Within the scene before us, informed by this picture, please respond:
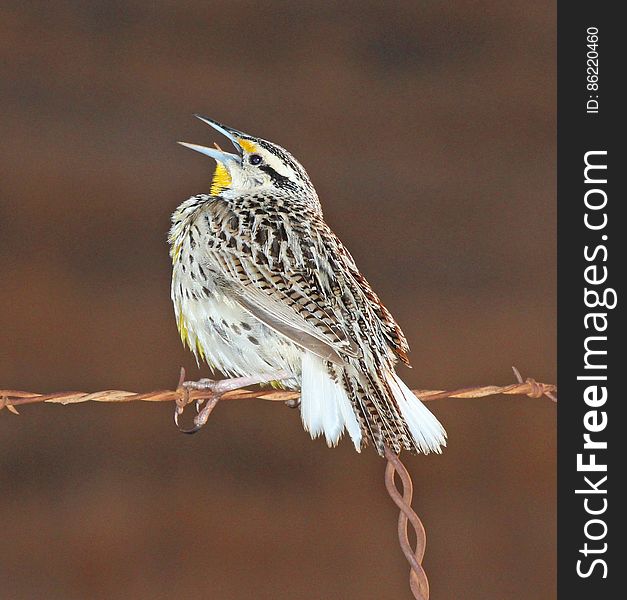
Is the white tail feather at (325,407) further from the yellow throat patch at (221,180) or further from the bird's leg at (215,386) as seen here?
the yellow throat patch at (221,180)

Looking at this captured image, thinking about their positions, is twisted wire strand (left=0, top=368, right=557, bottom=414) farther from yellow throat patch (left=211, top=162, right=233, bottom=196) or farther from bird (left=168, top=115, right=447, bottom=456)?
yellow throat patch (left=211, top=162, right=233, bottom=196)

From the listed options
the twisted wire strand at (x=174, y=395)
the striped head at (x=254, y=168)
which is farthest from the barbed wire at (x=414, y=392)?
the striped head at (x=254, y=168)

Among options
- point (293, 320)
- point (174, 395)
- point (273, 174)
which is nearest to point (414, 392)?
point (293, 320)

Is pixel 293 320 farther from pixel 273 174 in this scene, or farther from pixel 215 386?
pixel 273 174

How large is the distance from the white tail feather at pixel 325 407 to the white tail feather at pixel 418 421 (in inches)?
2.2

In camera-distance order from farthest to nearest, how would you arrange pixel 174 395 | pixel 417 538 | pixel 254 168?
pixel 254 168, pixel 174 395, pixel 417 538

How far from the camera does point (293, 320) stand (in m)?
0.99

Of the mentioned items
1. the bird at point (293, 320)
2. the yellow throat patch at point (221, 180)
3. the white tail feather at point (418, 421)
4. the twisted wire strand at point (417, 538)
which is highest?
the yellow throat patch at point (221, 180)

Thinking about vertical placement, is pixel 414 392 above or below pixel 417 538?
above

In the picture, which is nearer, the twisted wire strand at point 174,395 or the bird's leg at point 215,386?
the twisted wire strand at point 174,395

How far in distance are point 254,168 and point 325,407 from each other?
38 centimetres

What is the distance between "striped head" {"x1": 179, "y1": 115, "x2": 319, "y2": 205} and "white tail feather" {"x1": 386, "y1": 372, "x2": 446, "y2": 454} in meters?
0.33

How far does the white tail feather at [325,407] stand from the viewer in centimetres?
97

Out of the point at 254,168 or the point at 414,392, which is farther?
the point at 254,168
